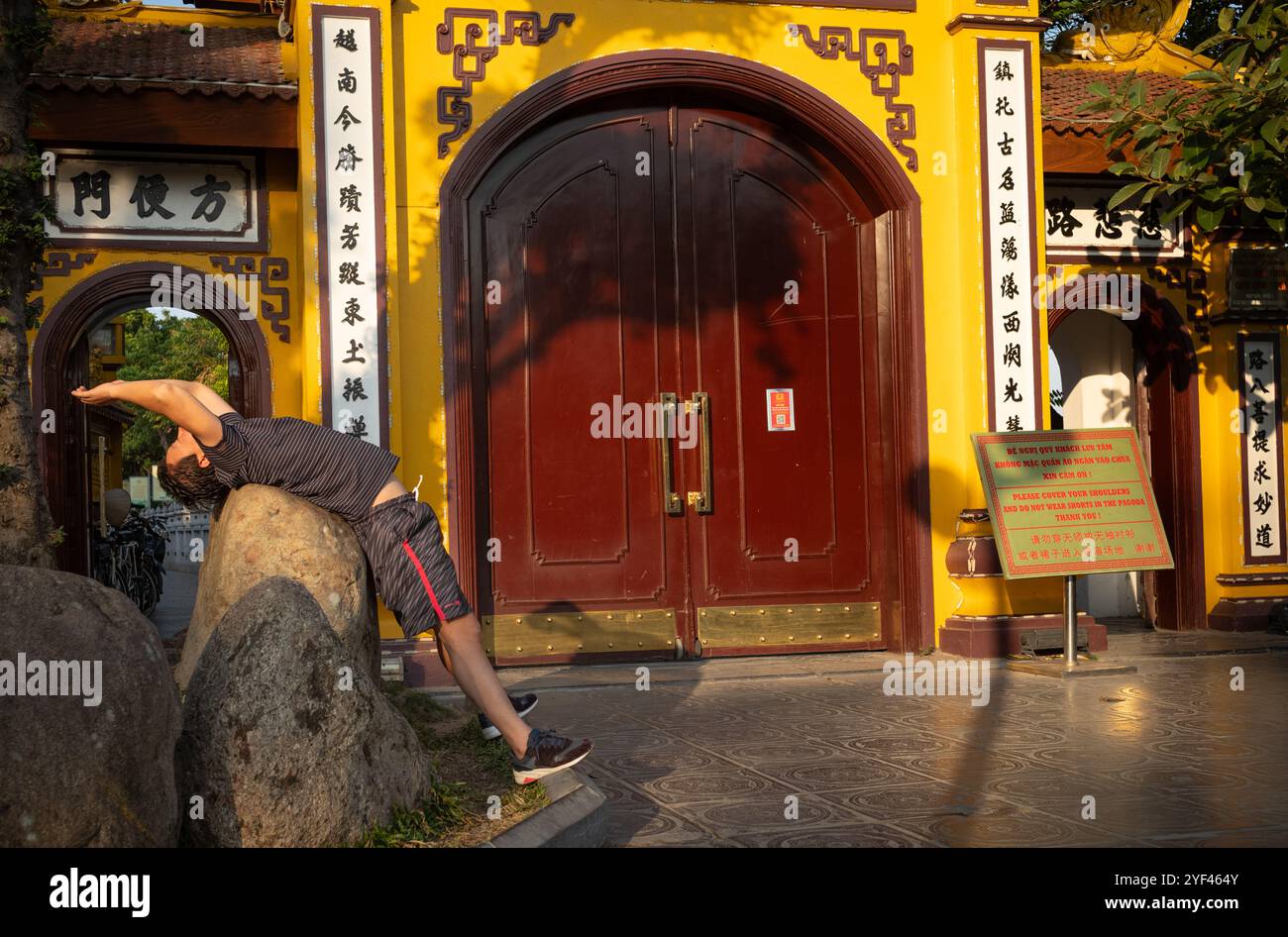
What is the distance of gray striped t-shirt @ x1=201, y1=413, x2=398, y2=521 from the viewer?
4.52m

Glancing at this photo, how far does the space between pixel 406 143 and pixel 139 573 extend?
8.43 metres

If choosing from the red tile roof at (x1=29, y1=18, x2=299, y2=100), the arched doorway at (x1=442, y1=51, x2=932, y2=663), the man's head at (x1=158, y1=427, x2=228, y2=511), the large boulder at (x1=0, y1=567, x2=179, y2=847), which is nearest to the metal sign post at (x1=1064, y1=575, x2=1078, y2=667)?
the arched doorway at (x1=442, y1=51, x2=932, y2=663)

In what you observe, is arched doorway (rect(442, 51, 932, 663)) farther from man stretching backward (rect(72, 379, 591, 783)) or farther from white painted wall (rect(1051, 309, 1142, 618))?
man stretching backward (rect(72, 379, 591, 783))

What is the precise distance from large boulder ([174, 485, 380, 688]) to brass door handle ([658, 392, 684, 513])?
4370mm

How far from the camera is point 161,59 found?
8.67 metres

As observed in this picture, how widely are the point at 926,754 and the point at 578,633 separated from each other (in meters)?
3.59

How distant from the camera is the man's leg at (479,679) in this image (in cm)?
452

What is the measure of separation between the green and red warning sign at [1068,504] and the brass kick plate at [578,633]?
7.87 feet

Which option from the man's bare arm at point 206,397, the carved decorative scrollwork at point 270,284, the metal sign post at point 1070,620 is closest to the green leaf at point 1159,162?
the metal sign post at point 1070,620

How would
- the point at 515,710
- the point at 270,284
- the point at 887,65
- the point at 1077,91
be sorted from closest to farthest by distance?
the point at 515,710
the point at 270,284
the point at 887,65
the point at 1077,91

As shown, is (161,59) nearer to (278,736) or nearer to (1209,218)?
(278,736)

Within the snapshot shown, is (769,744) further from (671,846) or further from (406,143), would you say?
(406,143)

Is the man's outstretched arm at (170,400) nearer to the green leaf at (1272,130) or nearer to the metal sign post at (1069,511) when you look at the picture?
the metal sign post at (1069,511)

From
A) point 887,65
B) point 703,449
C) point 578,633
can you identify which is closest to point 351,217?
point 703,449
